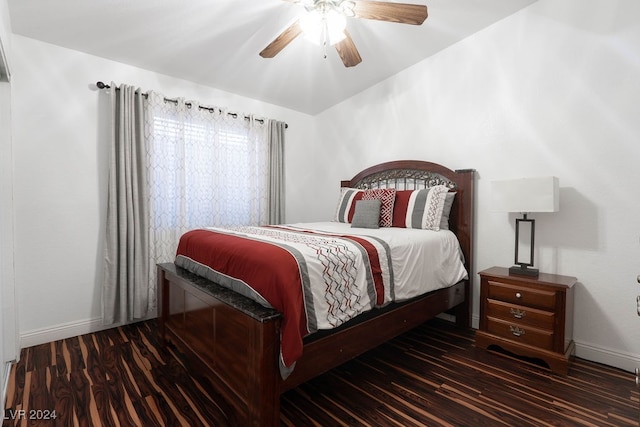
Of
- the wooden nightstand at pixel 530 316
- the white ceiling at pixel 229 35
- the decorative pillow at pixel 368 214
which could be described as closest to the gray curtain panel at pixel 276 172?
the white ceiling at pixel 229 35

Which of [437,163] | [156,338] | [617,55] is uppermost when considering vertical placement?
[617,55]

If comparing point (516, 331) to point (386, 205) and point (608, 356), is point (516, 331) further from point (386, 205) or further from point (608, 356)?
point (386, 205)

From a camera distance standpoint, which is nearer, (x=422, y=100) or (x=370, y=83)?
(x=422, y=100)

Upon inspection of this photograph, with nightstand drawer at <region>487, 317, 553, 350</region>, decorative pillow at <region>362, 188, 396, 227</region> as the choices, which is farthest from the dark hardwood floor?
decorative pillow at <region>362, 188, 396, 227</region>

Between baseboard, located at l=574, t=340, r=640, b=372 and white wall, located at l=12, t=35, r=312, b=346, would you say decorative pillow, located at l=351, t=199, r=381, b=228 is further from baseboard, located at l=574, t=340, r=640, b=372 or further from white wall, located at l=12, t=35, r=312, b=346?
white wall, located at l=12, t=35, r=312, b=346

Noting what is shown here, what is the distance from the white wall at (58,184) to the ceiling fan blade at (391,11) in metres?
2.36

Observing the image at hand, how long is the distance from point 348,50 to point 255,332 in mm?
1995

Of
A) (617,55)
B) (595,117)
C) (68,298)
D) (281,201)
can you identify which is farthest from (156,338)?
(617,55)

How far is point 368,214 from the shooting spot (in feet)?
9.48

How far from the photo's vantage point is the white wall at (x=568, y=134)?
2.05 meters

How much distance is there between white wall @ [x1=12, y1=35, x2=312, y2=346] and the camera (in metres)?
2.43

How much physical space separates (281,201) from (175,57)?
196cm

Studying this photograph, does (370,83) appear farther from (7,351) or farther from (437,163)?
(7,351)

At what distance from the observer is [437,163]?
10.2ft
